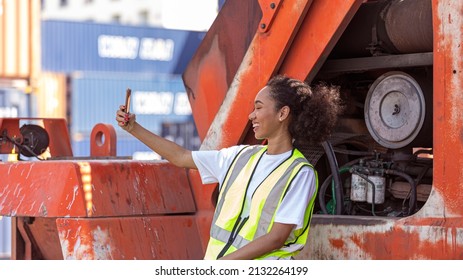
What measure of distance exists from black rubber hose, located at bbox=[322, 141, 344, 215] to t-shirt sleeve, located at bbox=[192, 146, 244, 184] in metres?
0.53

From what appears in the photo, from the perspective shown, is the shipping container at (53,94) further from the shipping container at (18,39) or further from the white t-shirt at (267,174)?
the white t-shirt at (267,174)

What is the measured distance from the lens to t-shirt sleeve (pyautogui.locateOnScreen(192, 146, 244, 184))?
349 cm

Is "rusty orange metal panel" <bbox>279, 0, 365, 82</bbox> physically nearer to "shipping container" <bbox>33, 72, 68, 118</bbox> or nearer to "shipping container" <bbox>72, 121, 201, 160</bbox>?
"shipping container" <bbox>72, 121, 201, 160</bbox>

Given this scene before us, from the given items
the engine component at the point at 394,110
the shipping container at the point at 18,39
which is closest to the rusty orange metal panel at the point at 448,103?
the engine component at the point at 394,110

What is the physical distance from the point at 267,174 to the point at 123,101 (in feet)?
73.3

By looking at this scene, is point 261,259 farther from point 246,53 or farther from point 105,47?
point 105,47

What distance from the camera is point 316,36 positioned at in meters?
3.70

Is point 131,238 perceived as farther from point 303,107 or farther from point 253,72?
point 303,107

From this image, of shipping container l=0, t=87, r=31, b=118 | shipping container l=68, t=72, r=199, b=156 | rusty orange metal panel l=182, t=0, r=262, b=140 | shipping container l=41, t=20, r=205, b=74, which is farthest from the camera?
shipping container l=41, t=20, r=205, b=74

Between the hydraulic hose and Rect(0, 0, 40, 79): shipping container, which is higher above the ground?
Rect(0, 0, 40, 79): shipping container

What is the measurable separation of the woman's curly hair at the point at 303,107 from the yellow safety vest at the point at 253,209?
101 millimetres

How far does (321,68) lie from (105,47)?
21615mm

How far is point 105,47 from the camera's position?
25266 millimetres

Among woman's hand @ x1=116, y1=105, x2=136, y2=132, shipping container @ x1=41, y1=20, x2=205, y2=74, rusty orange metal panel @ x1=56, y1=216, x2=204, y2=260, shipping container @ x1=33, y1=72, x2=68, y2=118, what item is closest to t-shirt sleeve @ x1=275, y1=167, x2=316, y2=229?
woman's hand @ x1=116, y1=105, x2=136, y2=132
